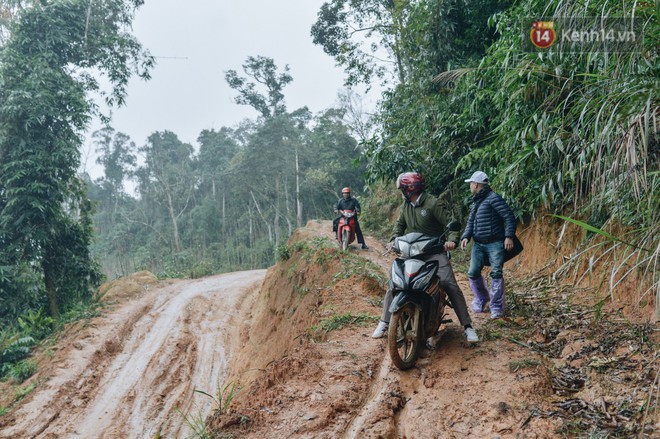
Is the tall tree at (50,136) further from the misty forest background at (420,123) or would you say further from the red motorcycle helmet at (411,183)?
the red motorcycle helmet at (411,183)

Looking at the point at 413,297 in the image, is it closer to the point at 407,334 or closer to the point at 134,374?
the point at 407,334

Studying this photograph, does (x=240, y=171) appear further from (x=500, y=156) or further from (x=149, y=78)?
(x=500, y=156)

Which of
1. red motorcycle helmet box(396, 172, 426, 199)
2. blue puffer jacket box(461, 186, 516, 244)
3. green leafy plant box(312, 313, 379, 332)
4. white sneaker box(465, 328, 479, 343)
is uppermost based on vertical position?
red motorcycle helmet box(396, 172, 426, 199)

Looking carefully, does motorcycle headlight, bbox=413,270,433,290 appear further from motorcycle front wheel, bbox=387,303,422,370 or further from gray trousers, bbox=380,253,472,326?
gray trousers, bbox=380,253,472,326

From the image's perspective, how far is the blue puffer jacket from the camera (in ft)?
14.3

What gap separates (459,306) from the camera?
391 cm

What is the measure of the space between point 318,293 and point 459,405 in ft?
14.8

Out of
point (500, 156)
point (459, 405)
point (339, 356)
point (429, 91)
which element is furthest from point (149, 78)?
point (459, 405)

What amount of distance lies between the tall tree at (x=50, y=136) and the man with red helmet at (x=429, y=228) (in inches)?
478

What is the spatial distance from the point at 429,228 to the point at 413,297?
875 mm

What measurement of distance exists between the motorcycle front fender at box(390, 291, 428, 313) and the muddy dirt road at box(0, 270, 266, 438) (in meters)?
3.65

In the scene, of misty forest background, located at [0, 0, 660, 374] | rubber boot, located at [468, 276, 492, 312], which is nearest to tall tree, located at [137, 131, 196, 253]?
misty forest background, located at [0, 0, 660, 374]

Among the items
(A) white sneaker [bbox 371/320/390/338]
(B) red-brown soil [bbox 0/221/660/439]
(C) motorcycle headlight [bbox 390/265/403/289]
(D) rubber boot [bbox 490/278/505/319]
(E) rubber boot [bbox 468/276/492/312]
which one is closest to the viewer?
(B) red-brown soil [bbox 0/221/660/439]

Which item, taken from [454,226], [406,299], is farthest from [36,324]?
[454,226]
